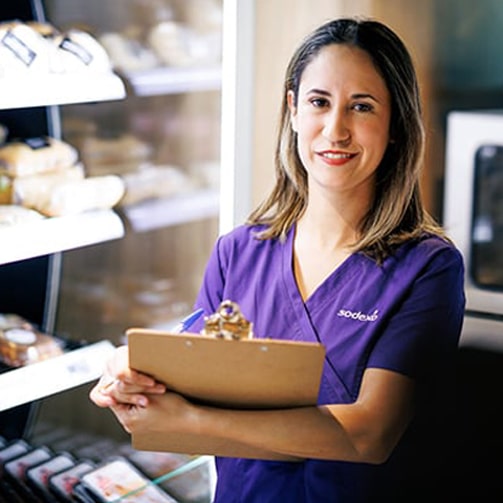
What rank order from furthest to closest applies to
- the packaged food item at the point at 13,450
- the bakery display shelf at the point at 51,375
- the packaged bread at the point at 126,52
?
1. the packaged bread at the point at 126,52
2. the packaged food item at the point at 13,450
3. the bakery display shelf at the point at 51,375

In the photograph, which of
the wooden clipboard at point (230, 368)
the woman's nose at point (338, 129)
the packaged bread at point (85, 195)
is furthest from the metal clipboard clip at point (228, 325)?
the packaged bread at point (85, 195)

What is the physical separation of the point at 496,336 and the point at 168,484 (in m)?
0.99

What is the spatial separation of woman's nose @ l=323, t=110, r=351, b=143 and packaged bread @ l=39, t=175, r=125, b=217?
0.76 m

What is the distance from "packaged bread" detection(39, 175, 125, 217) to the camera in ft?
7.37

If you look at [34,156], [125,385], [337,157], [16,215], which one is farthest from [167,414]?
[34,156]

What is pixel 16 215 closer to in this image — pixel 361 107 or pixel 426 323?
pixel 361 107

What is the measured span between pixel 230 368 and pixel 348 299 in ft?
1.09

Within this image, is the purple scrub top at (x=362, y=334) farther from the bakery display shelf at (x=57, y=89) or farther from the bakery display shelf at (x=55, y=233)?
the bakery display shelf at (x=57, y=89)

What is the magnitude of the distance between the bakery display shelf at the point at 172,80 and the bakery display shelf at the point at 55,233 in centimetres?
30

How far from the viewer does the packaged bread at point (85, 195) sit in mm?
2246

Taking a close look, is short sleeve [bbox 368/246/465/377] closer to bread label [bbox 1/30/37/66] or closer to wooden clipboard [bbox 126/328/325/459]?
wooden clipboard [bbox 126/328/325/459]

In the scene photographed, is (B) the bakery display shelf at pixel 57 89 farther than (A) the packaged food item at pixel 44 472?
No

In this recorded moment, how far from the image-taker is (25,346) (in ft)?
7.46

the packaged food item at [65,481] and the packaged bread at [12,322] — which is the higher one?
the packaged bread at [12,322]
